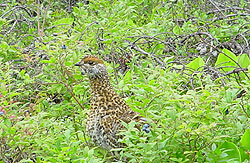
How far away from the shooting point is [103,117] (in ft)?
14.2

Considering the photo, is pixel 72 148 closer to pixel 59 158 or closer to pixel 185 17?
pixel 59 158

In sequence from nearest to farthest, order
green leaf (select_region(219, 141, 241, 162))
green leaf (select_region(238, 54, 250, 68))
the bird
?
green leaf (select_region(219, 141, 241, 162)) < the bird < green leaf (select_region(238, 54, 250, 68))

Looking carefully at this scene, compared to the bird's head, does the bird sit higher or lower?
lower

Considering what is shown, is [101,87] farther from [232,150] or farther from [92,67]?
[232,150]

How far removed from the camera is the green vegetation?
125 inches

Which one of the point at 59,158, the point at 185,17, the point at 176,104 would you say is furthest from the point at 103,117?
the point at 185,17

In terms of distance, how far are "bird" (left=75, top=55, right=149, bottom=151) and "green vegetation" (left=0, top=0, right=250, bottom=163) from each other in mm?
89

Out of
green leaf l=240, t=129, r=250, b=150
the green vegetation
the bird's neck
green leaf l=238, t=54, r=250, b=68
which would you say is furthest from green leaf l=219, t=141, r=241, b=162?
green leaf l=238, t=54, r=250, b=68

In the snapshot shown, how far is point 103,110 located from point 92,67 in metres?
0.42

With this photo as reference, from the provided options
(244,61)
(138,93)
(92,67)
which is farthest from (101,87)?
(244,61)

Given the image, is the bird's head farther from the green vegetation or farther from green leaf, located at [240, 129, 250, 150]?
green leaf, located at [240, 129, 250, 150]

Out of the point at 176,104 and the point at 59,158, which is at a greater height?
the point at 176,104

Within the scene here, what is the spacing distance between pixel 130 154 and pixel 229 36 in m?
3.79

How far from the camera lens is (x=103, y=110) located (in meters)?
4.41
